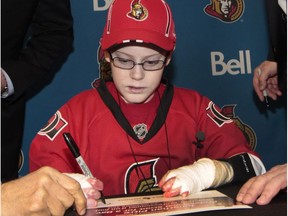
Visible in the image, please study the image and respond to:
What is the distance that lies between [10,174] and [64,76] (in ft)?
1.45

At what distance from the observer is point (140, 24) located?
4.15 feet

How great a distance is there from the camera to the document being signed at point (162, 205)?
2.64 ft

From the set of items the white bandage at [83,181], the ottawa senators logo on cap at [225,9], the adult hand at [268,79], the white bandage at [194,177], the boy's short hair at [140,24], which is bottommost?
the white bandage at [194,177]

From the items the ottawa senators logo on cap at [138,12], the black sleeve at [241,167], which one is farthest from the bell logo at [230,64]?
the black sleeve at [241,167]

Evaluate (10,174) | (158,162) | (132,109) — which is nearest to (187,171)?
(158,162)

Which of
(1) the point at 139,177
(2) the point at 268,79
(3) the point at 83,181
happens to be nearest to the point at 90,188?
(3) the point at 83,181

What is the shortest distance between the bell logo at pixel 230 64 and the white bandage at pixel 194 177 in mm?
918

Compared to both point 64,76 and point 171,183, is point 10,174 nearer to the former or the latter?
point 64,76

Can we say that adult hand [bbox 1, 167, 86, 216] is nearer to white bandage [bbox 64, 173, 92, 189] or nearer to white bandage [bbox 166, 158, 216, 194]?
white bandage [bbox 64, 173, 92, 189]

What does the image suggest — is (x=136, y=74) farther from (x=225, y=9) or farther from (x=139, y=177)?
(x=225, y=9)

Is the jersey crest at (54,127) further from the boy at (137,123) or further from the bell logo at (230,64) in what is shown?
the bell logo at (230,64)

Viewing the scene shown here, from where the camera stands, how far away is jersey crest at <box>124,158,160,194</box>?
3.90ft

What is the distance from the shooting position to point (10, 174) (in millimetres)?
1612

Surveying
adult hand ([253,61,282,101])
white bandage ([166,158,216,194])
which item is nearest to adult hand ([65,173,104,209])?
white bandage ([166,158,216,194])
